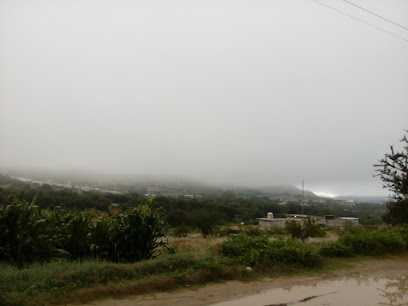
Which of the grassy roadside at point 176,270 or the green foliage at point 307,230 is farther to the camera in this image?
the green foliage at point 307,230

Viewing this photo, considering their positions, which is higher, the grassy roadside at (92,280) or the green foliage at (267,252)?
the green foliage at (267,252)

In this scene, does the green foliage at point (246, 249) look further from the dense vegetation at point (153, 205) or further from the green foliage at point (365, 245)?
the dense vegetation at point (153, 205)

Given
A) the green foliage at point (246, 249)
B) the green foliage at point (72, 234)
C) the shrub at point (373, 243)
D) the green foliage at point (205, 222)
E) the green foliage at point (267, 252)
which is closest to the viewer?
the green foliage at point (72, 234)

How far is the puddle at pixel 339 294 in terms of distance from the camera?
241 inches

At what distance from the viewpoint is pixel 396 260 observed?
1057 centimetres

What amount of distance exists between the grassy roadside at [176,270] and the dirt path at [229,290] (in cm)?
25

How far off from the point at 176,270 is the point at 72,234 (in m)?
2.81

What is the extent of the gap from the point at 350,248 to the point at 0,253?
9678mm

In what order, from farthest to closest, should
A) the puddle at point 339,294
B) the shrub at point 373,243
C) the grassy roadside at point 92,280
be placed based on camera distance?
the shrub at point 373,243 < the puddle at point 339,294 < the grassy roadside at point 92,280

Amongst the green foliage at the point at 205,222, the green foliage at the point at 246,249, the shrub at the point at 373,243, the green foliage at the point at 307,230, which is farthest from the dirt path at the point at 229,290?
the green foliage at the point at 205,222

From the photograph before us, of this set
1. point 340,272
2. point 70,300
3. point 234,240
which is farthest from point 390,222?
point 70,300

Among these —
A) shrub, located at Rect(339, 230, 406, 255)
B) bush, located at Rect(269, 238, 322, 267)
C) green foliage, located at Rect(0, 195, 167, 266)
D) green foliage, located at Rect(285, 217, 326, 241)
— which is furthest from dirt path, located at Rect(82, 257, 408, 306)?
green foliage, located at Rect(285, 217, 326, 241)

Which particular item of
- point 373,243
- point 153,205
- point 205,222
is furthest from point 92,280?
point 205,222

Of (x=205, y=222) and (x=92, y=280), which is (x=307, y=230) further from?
(x=205, y=222)
